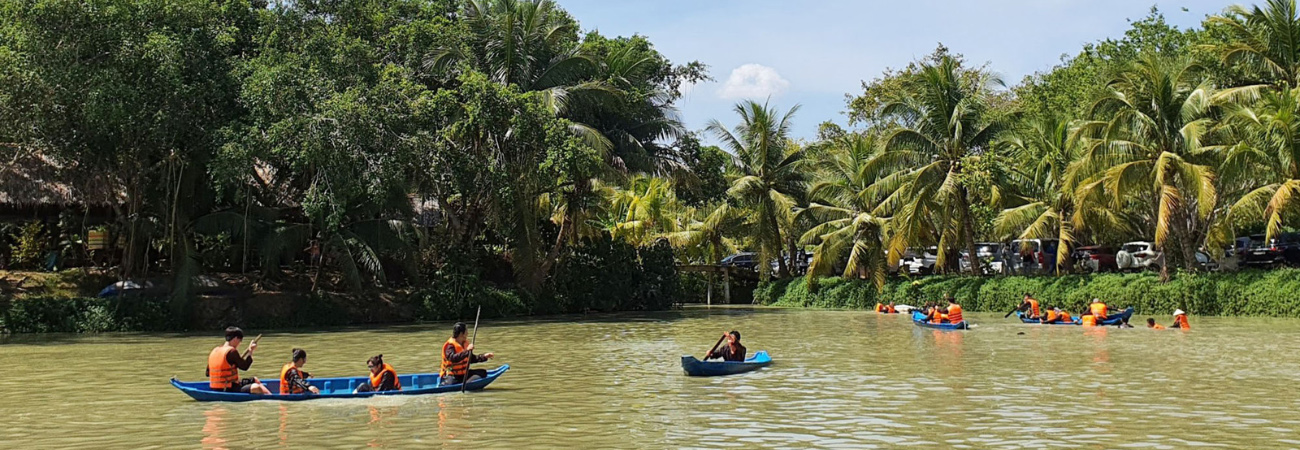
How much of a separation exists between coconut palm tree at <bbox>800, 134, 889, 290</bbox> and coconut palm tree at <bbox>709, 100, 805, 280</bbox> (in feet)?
4.34

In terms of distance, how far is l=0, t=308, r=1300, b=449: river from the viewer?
12727 millimetres

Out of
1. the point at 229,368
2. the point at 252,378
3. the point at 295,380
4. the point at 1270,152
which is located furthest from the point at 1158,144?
the point at 229,368

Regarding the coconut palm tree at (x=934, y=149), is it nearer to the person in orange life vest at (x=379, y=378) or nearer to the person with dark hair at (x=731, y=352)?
the person with dark hair at (x=731, y=352)

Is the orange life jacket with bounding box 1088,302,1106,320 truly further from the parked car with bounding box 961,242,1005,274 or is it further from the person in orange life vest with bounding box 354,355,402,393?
the person in orange life vest with bounding box 354,355,402,393

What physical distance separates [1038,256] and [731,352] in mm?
26222

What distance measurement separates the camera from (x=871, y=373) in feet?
64.7

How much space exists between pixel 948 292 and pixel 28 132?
97.7 feet

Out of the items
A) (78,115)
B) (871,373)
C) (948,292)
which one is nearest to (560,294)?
(948,292)

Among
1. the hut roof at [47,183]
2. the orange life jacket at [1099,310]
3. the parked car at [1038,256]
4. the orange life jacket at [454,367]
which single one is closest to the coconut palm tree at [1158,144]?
the orange life jacket at [1099,310]

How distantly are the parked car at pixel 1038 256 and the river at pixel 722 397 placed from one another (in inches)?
540

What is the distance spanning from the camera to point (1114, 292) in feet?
118

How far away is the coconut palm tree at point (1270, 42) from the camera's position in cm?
3238

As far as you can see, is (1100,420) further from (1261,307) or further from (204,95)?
(204,95)

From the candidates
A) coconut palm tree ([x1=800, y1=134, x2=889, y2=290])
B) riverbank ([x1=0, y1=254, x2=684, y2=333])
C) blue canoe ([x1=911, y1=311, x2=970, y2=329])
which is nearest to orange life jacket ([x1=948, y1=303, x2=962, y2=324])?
blue canoe ([x1=911, y1=311, x2=970, y2=329])
